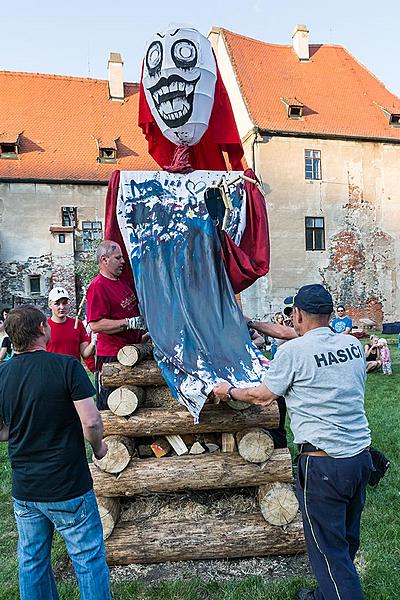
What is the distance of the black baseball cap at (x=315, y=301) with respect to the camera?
2.98m

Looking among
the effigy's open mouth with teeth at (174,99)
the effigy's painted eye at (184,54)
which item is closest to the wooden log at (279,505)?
the effigy's open mouth with teeth at (174,99)

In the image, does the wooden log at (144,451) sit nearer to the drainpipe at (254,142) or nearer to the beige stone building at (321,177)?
the beige stone building at (321,177)

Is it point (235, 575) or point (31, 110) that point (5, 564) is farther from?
point (31, 110)

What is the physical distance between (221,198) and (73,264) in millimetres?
21034

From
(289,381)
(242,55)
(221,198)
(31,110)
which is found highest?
(242,55)

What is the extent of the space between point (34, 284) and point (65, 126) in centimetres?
838

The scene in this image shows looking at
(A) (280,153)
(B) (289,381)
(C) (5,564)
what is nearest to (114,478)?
(C) (5,564)

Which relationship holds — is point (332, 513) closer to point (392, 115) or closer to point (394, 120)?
point (392, 115)

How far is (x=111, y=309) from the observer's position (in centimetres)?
444

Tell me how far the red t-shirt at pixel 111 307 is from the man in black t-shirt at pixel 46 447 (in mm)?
1394

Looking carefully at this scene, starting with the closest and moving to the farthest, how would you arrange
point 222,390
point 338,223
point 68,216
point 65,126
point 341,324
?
point 222,390
point 341,324
point 338,223
point 68,216
point 65,126

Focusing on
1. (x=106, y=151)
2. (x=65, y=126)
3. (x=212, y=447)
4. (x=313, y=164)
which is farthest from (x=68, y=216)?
(x=212, y=447)

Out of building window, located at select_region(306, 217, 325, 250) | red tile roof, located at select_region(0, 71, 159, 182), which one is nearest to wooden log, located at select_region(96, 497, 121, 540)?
building window, located at select_region(306, 217, 325, 250)

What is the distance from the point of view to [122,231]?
4.45 m
